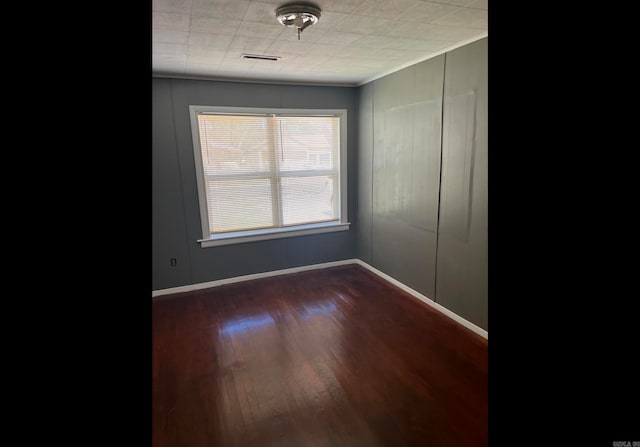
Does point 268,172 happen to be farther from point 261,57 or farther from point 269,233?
point 261,57

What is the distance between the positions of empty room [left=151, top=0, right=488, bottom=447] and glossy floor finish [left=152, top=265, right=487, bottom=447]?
0.05 ft

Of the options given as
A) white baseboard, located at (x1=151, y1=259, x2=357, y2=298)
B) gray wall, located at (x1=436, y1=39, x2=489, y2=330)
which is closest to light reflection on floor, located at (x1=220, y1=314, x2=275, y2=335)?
white baseboard, located at (x1=151, y1=259, x2=357, y2=298)

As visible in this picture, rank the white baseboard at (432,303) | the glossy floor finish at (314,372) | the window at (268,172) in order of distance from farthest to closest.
Answer: the window at (268,172) < the white baseboard at (432,303) < the glossy floor finish at (314,372)

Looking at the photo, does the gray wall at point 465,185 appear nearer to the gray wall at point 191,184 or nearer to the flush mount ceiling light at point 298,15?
the flush mount ceiling light at point 298,15

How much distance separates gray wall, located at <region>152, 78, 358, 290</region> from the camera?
3838 millimetres

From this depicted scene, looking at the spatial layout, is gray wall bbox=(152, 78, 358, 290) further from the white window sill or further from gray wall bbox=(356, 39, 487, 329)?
gray wall bbox=(356, 39, 487, 329)

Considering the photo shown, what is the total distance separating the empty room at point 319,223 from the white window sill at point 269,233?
0.02 meters

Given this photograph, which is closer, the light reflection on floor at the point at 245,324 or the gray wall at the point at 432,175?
the gray wall at the point at 432,175

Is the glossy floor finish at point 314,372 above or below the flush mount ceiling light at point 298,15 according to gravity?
below

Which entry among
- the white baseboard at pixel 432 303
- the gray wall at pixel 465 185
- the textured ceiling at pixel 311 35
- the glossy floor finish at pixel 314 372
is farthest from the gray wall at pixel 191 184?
the gray wall at pixel 465 185

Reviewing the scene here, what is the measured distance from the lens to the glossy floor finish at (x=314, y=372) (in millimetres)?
2088

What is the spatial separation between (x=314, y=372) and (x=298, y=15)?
2440 mm

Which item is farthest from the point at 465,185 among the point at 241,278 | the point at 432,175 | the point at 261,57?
the point at 241,278
